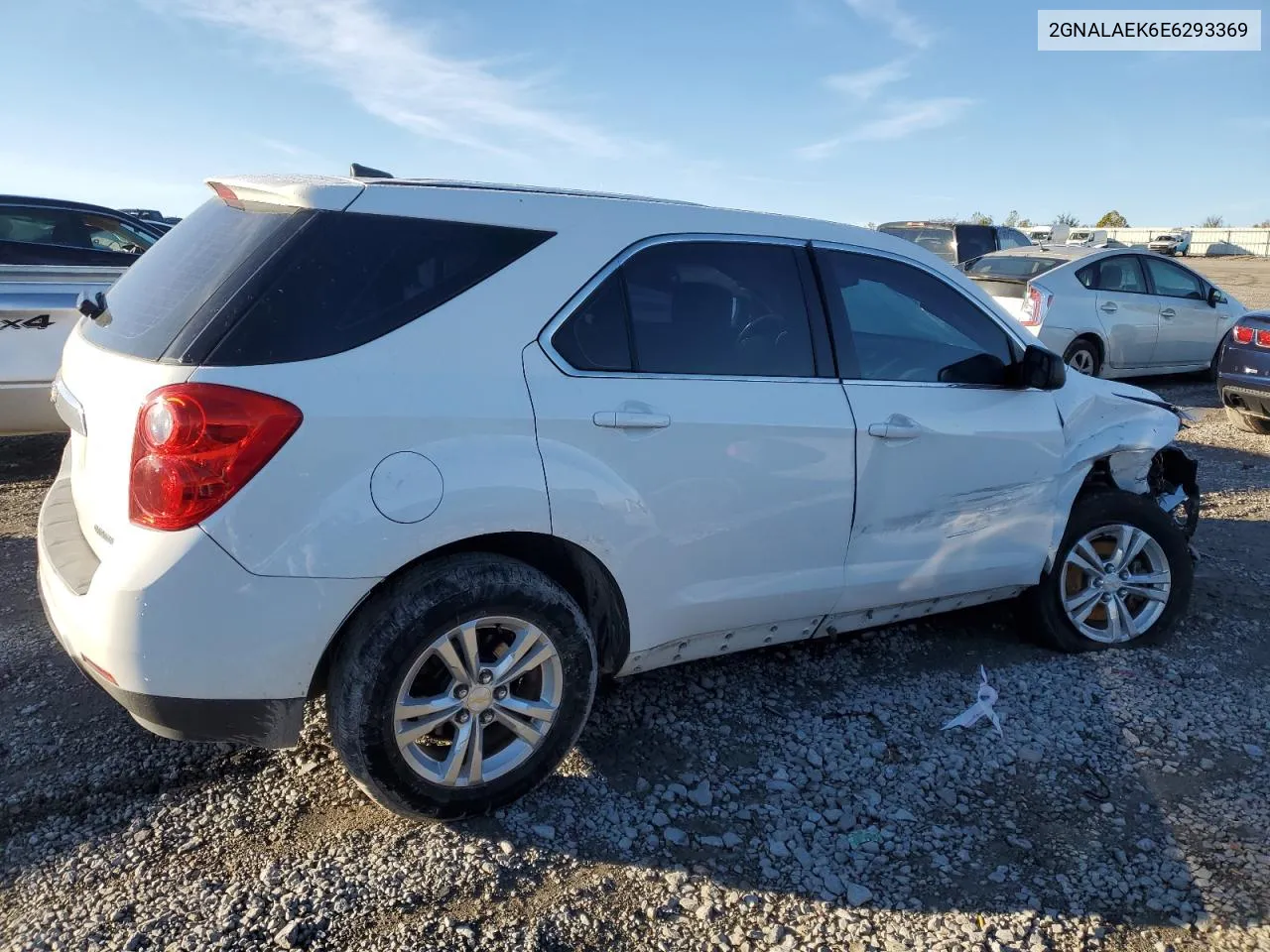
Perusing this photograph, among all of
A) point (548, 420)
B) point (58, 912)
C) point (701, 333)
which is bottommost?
point (58, 912)

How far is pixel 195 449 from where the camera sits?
239 centimetres

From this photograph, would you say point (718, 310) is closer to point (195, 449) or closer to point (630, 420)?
point (630, 420)

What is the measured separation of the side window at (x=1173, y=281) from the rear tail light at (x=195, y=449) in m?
11.2

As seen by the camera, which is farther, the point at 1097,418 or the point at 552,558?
the point at 1097,418

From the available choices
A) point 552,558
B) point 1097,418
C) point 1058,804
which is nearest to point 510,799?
point 552,558

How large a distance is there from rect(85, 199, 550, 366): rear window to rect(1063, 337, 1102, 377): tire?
29.6 ft

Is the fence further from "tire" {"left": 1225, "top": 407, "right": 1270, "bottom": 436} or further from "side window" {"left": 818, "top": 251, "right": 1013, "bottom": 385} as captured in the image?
"side window" {"left": 818, "top": 251, "right": 1013, "bottom": 385}

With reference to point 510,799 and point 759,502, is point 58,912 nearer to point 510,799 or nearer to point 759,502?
point 510,799

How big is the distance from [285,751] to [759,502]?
176 centimetres

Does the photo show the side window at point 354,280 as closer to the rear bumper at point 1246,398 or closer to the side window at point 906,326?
the side window at point 906,326

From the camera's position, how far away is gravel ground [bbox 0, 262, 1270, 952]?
2.56 m

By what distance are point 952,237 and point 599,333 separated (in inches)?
535

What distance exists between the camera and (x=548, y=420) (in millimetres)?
2785

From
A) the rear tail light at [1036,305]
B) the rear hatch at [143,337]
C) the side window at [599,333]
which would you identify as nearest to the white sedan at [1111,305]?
the rear tail light at [1036,305]
